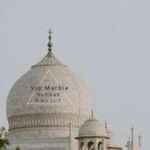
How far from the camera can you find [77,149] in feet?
206

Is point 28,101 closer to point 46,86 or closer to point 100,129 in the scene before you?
point 46,86

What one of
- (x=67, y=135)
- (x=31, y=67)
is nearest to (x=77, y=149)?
(x=67, y=135)

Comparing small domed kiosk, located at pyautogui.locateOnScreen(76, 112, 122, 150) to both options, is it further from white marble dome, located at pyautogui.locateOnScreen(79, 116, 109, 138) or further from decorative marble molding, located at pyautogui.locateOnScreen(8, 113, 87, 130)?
decorative marble molding, located at pyautogui.locateOnScreen(8, 113, 87, 130)

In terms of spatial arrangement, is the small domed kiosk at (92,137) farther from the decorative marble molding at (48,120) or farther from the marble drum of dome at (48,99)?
the marble drum of dome at (48,99)

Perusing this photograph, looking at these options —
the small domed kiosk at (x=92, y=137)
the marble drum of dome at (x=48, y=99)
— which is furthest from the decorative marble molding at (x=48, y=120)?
the small domed kiosk at (x=92, y=137)

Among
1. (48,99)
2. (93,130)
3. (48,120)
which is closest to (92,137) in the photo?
(93,130)

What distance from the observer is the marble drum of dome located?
65.6m

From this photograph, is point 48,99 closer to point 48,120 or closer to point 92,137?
point 48,120

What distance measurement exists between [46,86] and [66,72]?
153cm

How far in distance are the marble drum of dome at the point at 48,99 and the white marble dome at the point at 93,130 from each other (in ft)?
21.2

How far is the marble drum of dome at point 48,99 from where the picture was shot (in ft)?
215

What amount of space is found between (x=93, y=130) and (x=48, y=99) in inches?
302

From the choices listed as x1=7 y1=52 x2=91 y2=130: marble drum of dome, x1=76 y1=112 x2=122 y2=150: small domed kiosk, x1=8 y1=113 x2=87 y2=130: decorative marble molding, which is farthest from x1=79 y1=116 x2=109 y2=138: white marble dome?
x1=7 y1=52 x2=91 y2=130: marble drum of dome

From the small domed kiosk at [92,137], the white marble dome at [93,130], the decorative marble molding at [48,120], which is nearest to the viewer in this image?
the small domed kiosk at [92,137]
